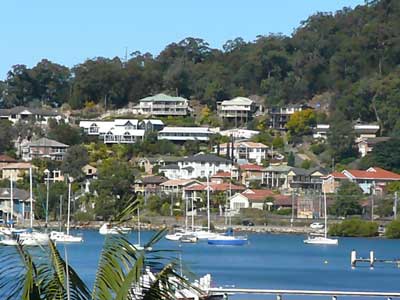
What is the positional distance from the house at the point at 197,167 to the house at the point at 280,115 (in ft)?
32.6

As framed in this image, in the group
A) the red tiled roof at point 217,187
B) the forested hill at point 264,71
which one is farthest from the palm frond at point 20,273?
the forested hill at point 264,71

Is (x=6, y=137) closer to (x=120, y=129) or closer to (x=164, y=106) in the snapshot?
(x=120, y=129)

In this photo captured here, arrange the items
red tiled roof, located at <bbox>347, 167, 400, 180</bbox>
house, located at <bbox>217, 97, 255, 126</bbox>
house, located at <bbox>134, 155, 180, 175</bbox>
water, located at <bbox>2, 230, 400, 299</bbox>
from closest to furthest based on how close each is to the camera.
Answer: water, located at <bbox>2, 230, 400, 299</bbox> → red tiled roof, located at <bbox>347, 167, 400, 180</bbox> → house, located at <bbox>134, 155, 180, 175</bbox> → house, located at <bbox>217, 97, 255, 126</bbox>

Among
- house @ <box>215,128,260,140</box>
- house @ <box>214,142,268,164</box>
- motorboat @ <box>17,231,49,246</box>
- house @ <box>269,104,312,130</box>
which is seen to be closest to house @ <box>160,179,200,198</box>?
house @ <box>214,142,268,164</box>

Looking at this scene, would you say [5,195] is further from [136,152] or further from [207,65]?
[207,65]

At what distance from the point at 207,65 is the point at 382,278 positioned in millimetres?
58932

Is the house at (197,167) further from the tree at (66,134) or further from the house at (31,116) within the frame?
the house at (31,116)

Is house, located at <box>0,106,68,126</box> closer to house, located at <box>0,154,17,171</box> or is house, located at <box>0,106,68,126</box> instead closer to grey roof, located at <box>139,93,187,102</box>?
grey roof, located at <box>139,93,187,102</box>

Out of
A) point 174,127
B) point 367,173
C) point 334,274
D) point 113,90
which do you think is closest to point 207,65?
point 113,90

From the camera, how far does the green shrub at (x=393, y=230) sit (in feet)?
183

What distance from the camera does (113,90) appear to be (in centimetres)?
8656

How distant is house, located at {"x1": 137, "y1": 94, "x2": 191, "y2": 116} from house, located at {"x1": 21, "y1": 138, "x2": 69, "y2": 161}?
30.3 ft

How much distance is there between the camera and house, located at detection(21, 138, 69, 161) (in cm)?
7400

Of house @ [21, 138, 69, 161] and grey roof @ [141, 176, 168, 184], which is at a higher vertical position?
house @ [21, 138, 69, 161]
